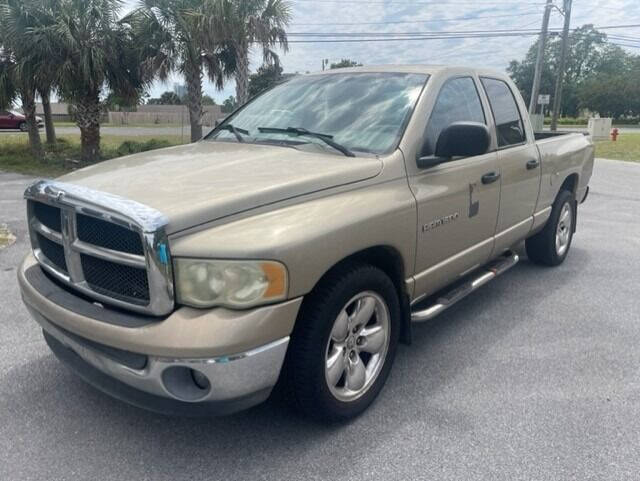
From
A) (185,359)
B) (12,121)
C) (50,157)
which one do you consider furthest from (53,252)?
(12,121)

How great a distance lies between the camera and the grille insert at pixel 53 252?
2.78 metres

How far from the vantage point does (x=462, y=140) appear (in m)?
3.21

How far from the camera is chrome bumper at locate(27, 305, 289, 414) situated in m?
2.26

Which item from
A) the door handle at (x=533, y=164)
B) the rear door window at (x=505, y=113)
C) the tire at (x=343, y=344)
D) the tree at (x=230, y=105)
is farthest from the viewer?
the tree at (x=230, y=105)

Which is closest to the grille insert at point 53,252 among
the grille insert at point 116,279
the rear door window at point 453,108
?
the grille insert at point 116,279

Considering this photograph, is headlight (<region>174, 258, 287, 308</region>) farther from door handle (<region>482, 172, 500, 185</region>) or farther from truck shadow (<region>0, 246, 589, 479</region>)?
door handle (<region>482, 172, 500, 185</region>)

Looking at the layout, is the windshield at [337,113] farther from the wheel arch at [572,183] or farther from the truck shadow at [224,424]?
the wheel arch at [572,183]

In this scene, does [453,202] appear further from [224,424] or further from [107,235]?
[107,235]

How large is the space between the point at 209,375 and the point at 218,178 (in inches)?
39.3

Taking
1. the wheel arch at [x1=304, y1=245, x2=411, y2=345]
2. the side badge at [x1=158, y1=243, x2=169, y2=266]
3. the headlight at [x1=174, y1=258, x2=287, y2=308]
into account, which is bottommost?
the wheel arch at [x1=304, y1=245, x2=411, y2=345]

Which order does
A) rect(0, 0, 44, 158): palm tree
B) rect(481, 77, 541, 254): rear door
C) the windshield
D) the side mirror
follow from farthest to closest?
rect(0, 0, 44, 158): palm tree, rect(481, 77, 541, 254): rear door, the windshield, the side mirror

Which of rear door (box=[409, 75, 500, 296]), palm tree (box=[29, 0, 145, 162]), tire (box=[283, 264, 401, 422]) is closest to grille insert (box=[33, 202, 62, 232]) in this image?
tire (box=[283, 264, 401, 422])

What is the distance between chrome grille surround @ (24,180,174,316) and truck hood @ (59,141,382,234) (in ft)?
0.24

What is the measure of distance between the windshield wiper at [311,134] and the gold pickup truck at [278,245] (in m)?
0.01
